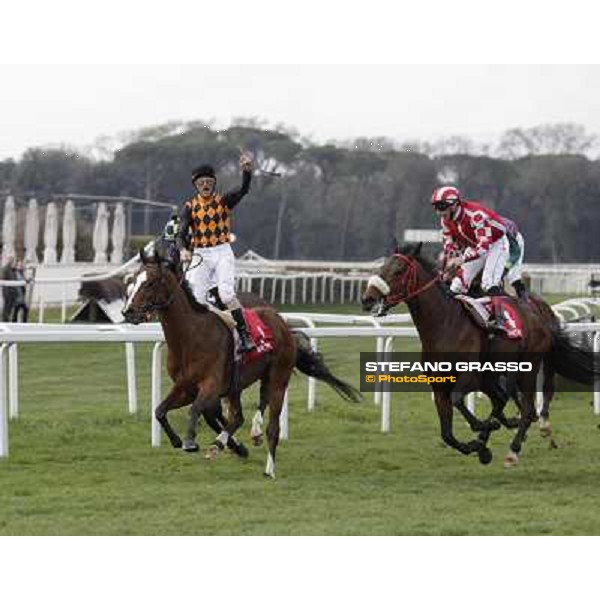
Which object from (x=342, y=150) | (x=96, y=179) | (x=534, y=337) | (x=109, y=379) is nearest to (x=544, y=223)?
(x=342, y=150)

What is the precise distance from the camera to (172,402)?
9195mm

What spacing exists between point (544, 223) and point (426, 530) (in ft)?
99.0

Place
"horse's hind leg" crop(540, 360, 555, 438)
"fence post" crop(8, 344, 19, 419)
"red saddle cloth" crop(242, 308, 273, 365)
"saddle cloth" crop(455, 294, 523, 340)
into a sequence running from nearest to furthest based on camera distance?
"red saddle cloth" crop(242, 308, 273, 365), "saddle cloth" crop(455, 294, 523, 340), "horse's hind leg" crop(540, 360, 555, 438), "fence post" crop(8, 344, 19, 419)

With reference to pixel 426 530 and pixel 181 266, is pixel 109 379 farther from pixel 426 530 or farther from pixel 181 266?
pixel 426 530

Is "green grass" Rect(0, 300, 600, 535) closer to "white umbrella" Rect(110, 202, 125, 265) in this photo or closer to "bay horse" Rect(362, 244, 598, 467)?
"bay horse" Rect(362, 244, 598, 467)

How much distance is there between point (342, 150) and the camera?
3981 centimetres

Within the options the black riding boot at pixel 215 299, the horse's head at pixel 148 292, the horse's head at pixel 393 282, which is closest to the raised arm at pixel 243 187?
the black riding boot at pixel 215 299

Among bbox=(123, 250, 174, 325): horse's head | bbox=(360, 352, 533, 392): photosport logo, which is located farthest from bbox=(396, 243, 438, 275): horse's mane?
bbox=(123, 250, 174, 325): horse's head

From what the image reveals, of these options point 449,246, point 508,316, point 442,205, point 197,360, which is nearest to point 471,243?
point 449,246

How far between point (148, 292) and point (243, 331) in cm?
87

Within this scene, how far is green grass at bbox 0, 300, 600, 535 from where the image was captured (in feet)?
23.3

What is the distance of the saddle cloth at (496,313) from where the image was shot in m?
9.96

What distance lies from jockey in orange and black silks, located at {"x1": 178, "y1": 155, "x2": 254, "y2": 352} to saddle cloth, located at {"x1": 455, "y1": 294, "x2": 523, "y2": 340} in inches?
61.8

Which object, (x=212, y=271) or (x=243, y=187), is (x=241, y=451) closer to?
(x=212, y=271)
